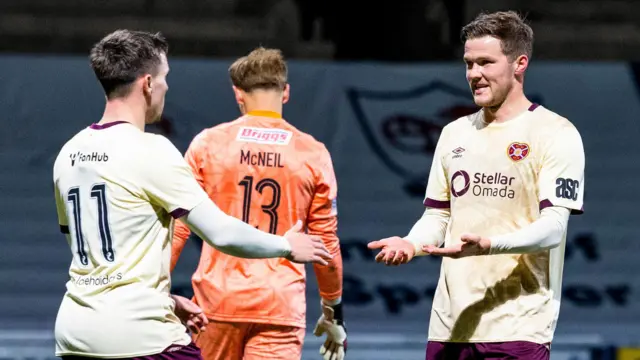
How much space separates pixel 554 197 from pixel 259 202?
134 cm

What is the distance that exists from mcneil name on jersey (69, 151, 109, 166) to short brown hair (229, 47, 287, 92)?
5.13 ft

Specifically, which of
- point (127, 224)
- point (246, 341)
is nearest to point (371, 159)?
point (246, 341)

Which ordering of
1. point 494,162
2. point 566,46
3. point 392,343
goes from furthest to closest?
point 566,46 → point 392,343 → point 494,162

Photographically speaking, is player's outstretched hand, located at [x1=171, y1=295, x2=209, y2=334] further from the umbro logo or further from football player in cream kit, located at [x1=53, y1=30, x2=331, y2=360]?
the umbro logo

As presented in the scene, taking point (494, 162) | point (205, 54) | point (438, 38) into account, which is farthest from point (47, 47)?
point (494, 162)

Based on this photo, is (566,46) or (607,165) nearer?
(607,165)

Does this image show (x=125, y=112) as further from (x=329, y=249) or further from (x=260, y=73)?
(x=329, y=249)

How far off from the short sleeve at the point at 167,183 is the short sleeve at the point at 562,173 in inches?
44.4

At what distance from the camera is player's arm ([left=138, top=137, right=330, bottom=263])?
3285 mm

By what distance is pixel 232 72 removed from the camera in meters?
4.91

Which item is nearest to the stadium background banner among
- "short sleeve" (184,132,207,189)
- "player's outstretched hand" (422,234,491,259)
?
"short sleeve" (184,132,207,189)

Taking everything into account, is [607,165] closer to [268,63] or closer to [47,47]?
[268,63]

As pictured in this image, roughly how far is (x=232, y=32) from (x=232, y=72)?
3640 mm

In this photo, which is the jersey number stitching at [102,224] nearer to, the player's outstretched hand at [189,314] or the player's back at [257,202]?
the player's outstretched hand at [189,314]
